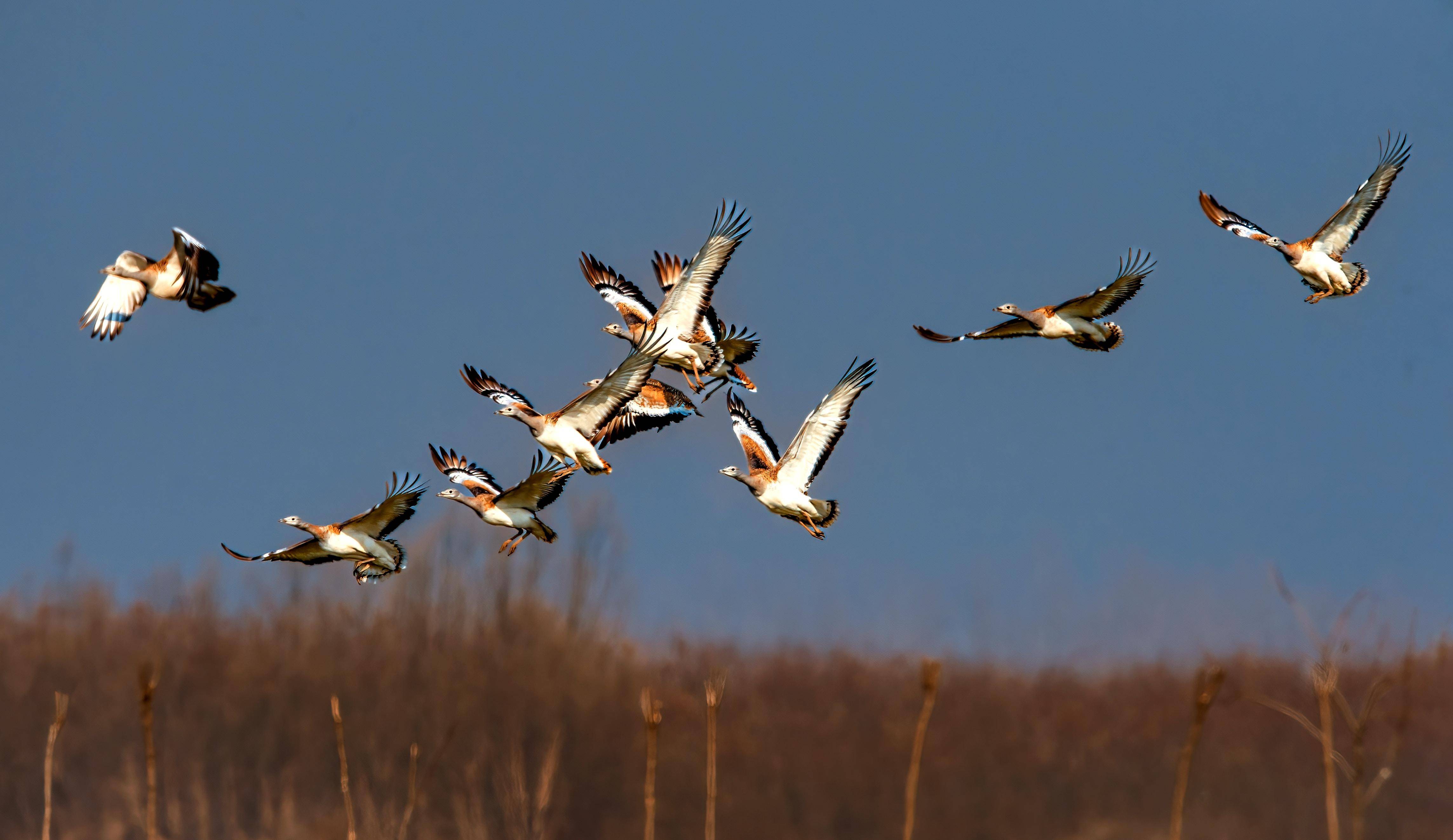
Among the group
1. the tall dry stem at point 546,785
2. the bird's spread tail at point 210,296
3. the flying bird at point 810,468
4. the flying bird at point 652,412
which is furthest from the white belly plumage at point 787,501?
the tall dry stem at point 546,785

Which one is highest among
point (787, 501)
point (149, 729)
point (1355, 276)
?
point (1355, 276)

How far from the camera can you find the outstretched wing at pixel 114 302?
60.2 feet

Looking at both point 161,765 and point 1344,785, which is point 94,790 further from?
point 1344,785

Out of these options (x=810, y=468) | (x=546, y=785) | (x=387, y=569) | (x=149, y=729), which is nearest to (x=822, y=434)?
(x=810, y=468)

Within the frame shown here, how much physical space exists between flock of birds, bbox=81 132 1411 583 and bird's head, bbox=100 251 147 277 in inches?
0.7

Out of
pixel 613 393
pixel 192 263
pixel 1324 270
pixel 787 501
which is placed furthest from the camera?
pixel 1324 270

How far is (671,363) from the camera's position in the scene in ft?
70.2

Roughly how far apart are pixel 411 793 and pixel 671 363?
31.4 feet

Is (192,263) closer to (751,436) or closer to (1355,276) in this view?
(751,436)

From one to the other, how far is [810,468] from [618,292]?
26.4 ft

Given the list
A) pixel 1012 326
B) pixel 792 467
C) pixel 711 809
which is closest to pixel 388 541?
pixel 792 467

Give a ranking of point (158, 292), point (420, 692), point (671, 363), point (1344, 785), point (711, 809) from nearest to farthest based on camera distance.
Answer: point (711, 809) < point (158, 292) < point (671, 363) < point (1344, 785) < point (420, 692)

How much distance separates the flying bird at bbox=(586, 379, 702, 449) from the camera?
955 inches

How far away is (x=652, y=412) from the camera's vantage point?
80.9 feet
